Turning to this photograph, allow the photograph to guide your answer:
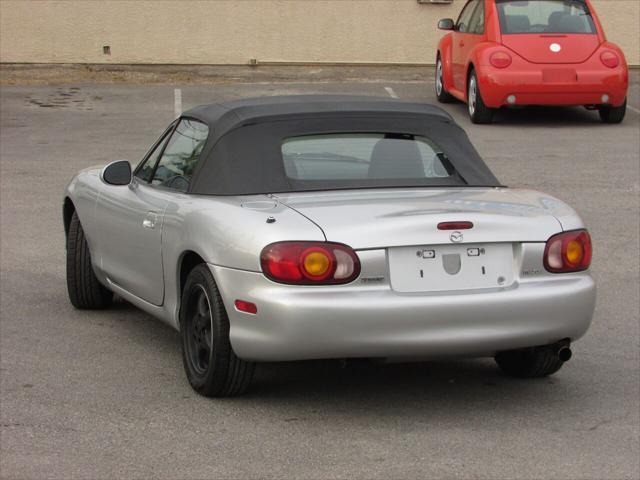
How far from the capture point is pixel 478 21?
17.4 meters

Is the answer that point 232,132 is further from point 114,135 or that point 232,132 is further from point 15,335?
point 114,135

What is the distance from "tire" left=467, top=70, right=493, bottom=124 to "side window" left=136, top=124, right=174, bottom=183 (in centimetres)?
958

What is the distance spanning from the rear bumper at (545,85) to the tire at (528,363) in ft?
32.1

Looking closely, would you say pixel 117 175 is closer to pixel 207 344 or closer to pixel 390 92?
pixel 207 344

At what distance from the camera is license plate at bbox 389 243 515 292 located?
570 centimetres

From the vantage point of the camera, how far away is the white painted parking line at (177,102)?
1853 cm

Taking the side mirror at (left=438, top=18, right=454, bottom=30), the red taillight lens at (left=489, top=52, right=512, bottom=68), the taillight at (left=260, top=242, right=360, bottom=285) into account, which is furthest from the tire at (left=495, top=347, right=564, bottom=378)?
the side mirror at (left=438, top=18, right=454, bottom=30)

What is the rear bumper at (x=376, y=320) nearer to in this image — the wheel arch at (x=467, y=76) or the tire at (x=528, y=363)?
the tire at (x=528, y=363)

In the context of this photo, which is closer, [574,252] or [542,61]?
[574,252]

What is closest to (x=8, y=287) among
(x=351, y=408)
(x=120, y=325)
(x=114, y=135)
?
(x=120, y=325)

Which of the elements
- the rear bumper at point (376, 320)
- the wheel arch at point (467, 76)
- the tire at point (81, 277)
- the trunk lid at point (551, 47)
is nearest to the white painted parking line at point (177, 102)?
the wheel arch at point (467, 76)

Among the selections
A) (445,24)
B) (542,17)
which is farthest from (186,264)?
(445,24)

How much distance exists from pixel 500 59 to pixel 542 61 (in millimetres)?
490

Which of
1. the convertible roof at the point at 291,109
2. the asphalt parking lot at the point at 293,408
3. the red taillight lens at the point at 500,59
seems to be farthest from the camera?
the red taillight lens at the point at 500,59
